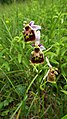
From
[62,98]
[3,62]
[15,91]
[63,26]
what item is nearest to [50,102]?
[62,98]

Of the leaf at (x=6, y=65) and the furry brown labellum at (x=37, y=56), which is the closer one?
the furry brown labellum at (x=37, y=56)

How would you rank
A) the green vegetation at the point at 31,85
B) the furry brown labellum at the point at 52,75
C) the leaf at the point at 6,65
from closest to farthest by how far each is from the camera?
the furry brown labellum at the point at 52,75 → the green vegetation at the point at 31,85 → the leaf at the point at 6,65

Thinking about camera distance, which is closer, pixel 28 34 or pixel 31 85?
pixel 28 34

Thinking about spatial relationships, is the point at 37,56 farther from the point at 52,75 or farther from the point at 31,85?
the point at 31,85

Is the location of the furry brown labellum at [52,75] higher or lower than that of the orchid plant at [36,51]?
lower

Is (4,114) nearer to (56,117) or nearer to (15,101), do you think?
(15,101)

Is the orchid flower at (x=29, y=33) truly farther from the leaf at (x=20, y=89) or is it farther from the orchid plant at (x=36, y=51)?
the leaf at (x=20, y=89)

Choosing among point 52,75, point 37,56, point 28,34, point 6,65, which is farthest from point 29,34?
point 6,65

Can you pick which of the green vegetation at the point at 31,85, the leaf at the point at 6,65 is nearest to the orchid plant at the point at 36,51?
the green vegetation at the point at 31,85

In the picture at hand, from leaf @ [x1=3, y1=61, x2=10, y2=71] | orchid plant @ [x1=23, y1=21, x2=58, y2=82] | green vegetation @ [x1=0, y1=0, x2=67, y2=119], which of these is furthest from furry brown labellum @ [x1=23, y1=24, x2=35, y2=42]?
leaf @ [x1=3, y1=61, x2=10, y2=71]

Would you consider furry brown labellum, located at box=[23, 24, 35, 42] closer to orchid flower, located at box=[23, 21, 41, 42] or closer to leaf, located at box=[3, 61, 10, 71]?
orchid flower, located at box=[23, 21, 41, 42]

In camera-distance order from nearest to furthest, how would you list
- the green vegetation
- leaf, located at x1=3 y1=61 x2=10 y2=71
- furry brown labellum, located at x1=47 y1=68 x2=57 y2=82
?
furry brown labellum, located at x1=47 y1=68 x2=57 y2=82, the green vegetation, leaf, located at x1=3 y1=61 x2=10 y2=71
